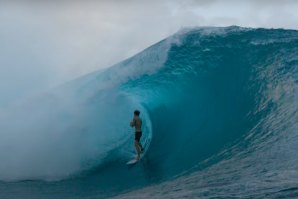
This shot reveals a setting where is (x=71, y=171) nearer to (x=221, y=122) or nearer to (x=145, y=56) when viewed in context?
(x=221, y=122)

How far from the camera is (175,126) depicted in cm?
1255

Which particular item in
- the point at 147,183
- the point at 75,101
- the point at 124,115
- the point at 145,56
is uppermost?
the point at 145,56

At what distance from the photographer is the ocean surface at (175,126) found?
8719 millimetres

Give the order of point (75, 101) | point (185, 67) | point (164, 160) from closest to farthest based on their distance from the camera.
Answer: point (164, 160), point (75, 101), point (185, 67)

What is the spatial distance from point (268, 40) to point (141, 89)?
381cm

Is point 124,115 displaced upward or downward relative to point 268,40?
downward

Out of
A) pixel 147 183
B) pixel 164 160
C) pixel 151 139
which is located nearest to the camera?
pixel 147 183

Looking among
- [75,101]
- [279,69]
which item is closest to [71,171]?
[75,101]

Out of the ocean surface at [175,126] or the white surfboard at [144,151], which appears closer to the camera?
the ocean surface at [175,126]

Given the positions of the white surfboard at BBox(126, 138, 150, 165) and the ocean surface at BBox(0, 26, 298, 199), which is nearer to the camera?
the ocean surface at BBox(0, 26, 298, 199)

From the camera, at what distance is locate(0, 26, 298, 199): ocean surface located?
8.72m

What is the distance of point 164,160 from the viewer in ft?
34.2

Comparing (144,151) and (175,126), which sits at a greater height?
(175,126)

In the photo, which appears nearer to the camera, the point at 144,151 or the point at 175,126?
the point at 144,151
